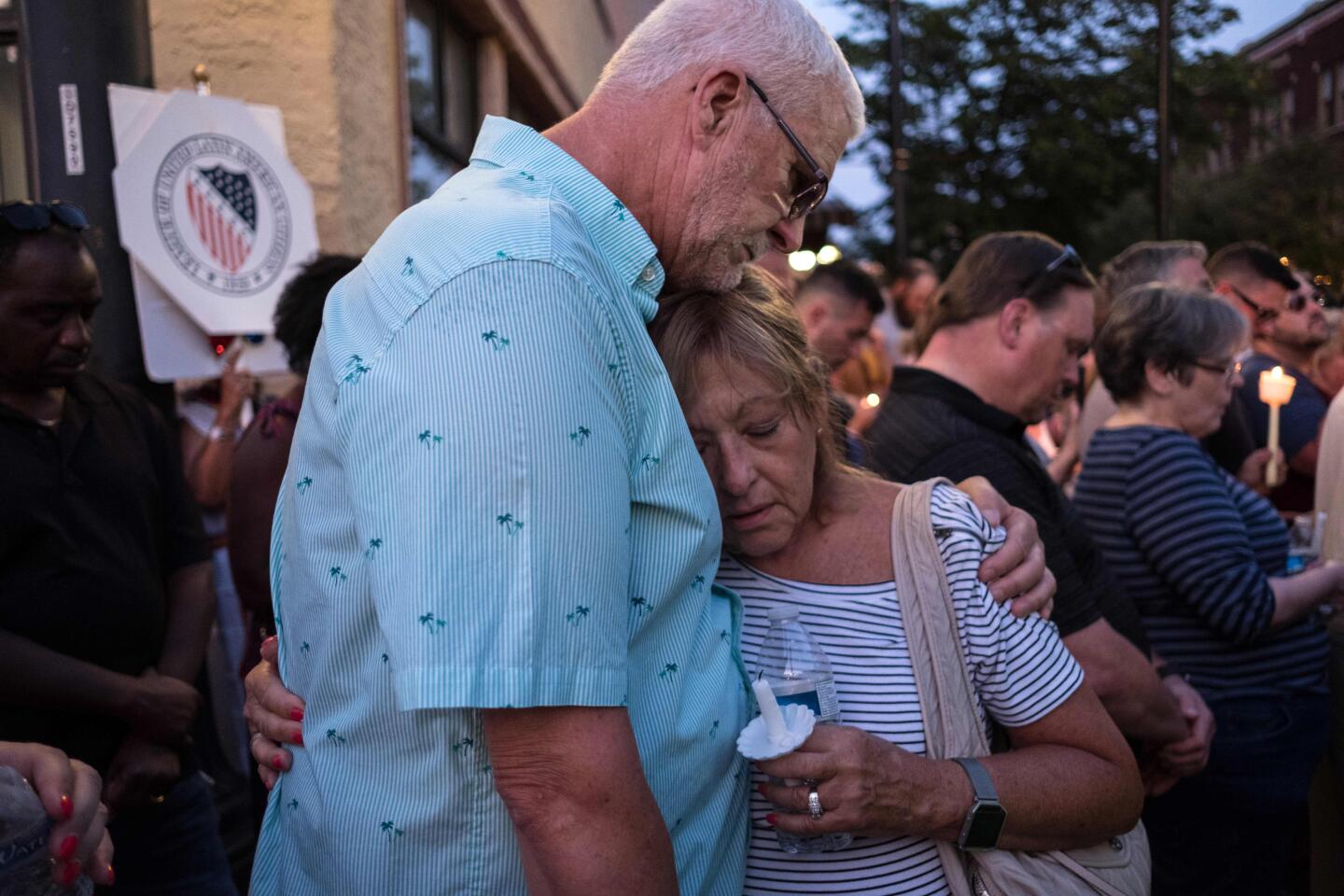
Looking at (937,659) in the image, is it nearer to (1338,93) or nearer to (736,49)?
(736,49)

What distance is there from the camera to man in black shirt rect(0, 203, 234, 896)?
252 centimetres

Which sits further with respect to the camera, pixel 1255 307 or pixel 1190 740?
pixel 1255 307

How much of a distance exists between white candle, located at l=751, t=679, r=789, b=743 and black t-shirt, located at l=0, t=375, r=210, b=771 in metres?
1.70

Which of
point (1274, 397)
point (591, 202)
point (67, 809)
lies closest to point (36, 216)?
point (67, 809)

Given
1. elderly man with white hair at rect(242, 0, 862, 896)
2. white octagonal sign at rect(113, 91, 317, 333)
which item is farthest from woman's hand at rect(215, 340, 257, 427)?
elderly man with white hair at rect(242, 0, 862, 896)

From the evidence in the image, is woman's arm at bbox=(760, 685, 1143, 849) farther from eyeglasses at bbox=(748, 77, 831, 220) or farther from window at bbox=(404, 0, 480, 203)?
window at bbox=(404, 0, 480, 203)

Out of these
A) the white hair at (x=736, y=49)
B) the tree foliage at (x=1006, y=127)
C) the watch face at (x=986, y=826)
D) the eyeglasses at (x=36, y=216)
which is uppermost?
the white hair at (x=736, y=49)

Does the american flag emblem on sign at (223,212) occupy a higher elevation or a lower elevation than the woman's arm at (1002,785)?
higher

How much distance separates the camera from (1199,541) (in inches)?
128

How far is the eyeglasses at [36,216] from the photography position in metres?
2.69

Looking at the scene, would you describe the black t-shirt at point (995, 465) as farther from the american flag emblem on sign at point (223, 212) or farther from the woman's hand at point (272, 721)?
the american flag emblem on sign at point (223, 212)

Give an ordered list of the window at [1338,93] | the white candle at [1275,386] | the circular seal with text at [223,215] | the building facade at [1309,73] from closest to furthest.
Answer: the circular seal with text at [223,215] < the white candle at [1275,386] < the building facade at [1309,73] < the window at [1338,93]

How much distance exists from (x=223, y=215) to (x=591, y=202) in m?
2.78

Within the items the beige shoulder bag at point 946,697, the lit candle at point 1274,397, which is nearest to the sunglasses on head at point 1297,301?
the lit candle at point 1274,397
